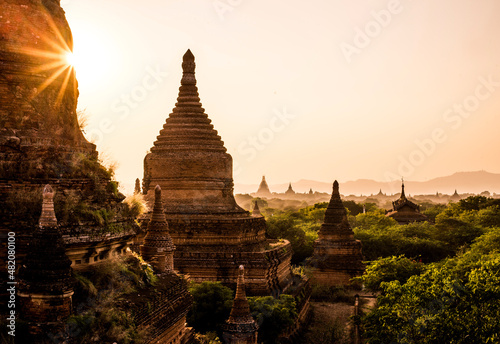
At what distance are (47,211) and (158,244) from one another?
16.8 ft

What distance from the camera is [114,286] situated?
1045 centimetres

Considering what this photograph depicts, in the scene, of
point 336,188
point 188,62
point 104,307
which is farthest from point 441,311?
point 336,188

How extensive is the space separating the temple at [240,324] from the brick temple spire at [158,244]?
150 inches

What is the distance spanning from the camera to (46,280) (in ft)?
28.4

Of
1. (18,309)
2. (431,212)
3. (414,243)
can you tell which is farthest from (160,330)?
(431,212)

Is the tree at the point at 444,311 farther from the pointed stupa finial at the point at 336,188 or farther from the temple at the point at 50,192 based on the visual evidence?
the pointed stupa finial at the point at 336,188

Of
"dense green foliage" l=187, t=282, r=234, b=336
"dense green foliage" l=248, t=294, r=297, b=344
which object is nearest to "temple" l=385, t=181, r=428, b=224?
"dense green foliage" l=248, t=294, r=297, b=344

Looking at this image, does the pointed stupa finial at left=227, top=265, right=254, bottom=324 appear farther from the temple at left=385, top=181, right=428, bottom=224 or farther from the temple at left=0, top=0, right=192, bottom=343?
the temple at left=385, top=181, right=428, bottom=224

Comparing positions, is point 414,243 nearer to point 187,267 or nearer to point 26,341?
point 187,267

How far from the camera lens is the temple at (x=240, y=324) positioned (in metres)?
17.4

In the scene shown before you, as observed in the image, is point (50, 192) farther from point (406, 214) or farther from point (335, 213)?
point (406, 214)

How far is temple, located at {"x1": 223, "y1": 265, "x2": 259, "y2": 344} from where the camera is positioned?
17.4 metres

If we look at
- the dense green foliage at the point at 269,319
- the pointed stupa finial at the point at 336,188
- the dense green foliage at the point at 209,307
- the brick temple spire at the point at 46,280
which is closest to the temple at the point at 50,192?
the brick temple spire at the point at 46,280

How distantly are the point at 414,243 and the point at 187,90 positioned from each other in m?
19.9
